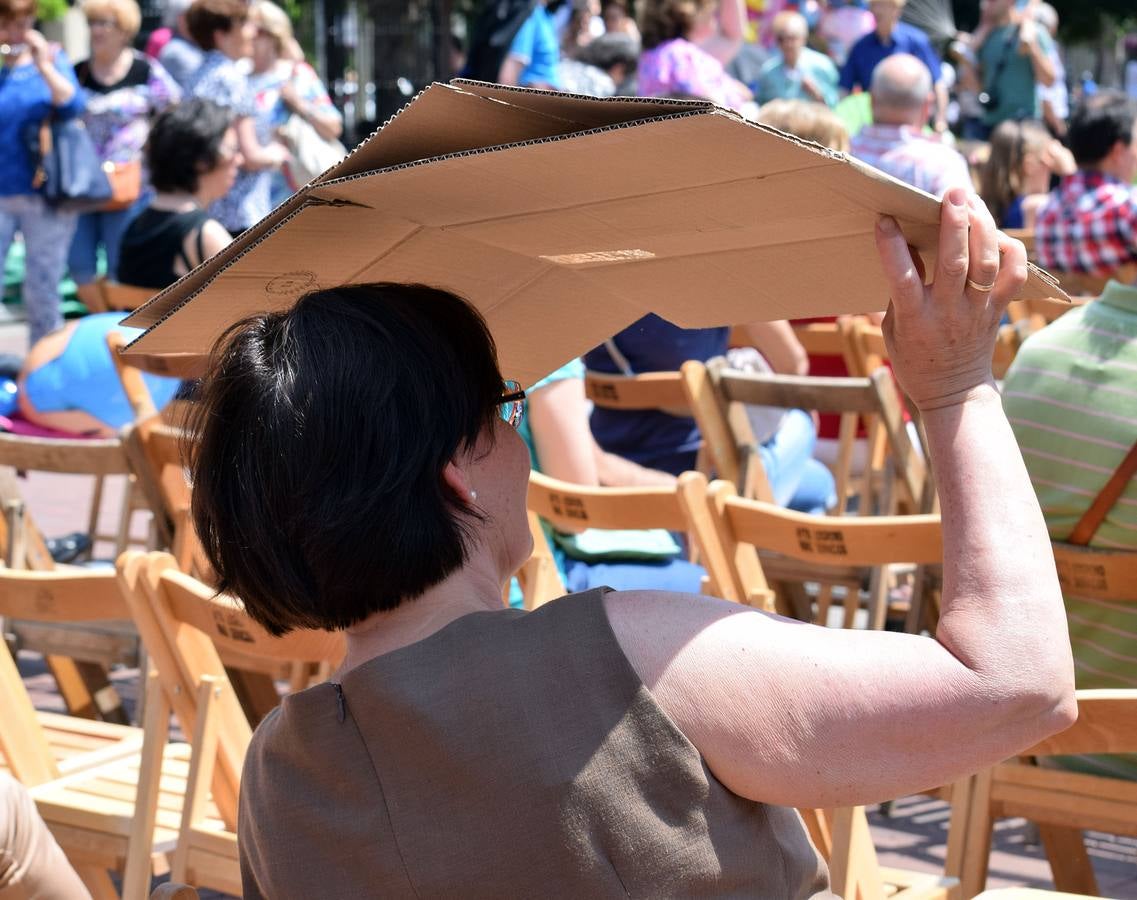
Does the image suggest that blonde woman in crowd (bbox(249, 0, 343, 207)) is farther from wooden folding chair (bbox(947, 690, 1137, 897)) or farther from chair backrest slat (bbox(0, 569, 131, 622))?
wooden folding chair (bbox(947, 690, 1137, 897))

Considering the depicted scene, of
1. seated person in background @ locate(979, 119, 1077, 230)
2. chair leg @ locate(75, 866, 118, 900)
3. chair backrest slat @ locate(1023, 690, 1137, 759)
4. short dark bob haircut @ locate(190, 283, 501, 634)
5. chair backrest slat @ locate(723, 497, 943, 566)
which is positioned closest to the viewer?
short dark bob haircut @ locate(190, 283, 501, 634)

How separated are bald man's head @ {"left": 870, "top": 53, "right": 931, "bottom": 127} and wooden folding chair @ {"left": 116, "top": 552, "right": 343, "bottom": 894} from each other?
5.46m

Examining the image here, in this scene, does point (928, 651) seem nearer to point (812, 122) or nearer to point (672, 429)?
point (672, 429)

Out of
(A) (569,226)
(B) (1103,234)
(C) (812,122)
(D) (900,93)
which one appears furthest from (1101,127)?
(A) (569,226)

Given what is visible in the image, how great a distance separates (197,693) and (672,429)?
251 centimetres

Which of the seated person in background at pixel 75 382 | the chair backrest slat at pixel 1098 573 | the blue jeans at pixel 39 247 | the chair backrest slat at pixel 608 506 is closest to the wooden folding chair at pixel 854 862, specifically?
the chair backrest slat at pixel 1098 573

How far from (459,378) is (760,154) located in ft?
1.46

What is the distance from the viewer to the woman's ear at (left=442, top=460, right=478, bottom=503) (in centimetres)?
150

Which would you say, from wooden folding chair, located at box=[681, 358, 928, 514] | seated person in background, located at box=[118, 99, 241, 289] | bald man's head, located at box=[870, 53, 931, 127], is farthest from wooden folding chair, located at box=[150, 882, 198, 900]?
bald man's head, located at box=[870, 53, 931, 127]

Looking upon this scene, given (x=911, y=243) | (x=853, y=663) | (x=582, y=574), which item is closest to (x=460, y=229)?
(x=911, y=243)

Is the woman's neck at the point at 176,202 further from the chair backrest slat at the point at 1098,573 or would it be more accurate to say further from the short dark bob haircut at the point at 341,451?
the short dark bob haircut at the point at 341,451

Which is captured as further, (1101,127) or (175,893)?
(1101,127)

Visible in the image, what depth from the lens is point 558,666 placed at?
1375mm

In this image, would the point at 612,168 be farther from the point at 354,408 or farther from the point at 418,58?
the point at 418,58
